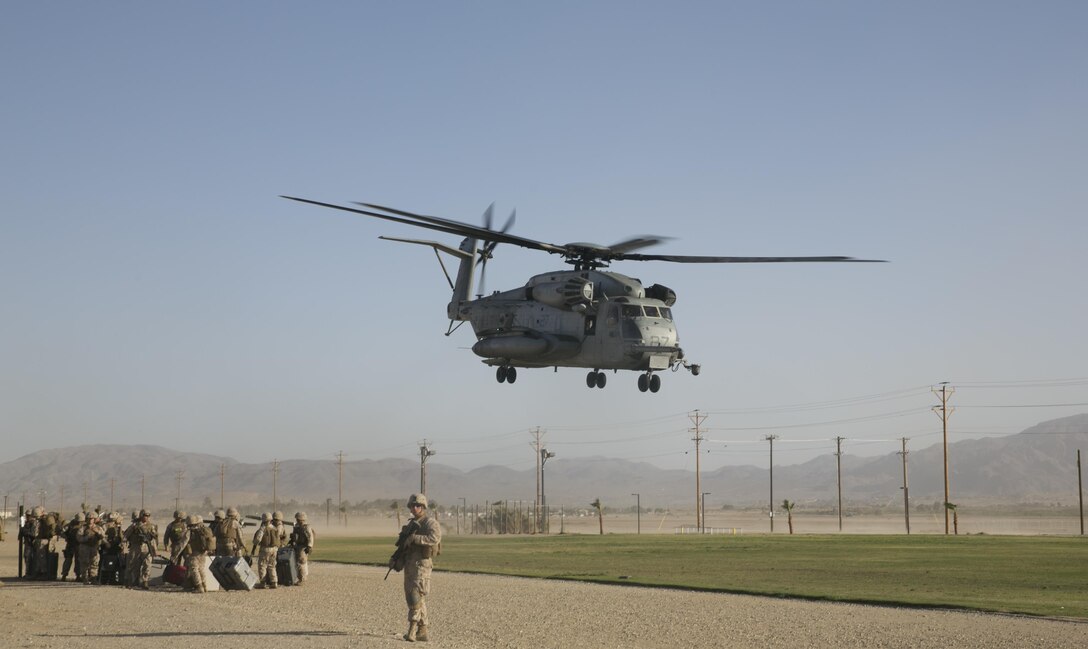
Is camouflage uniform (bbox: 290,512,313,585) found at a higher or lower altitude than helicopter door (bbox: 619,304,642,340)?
lower

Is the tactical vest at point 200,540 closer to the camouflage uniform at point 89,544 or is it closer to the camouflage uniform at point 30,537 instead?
the camouflage uniform at point 89,544

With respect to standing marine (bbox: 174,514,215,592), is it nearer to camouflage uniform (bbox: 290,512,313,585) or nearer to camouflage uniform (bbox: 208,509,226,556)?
camouflage uniform (bbox: 208,509,226,556)

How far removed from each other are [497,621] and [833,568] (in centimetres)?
1720

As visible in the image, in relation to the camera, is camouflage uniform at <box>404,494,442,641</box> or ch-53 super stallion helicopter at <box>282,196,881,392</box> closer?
camouflage uniform at <box>404,494,442,641</box>

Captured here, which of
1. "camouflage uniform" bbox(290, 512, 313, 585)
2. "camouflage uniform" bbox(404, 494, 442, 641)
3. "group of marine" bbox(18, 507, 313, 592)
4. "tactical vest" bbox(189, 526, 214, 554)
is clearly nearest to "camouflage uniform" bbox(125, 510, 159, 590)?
"group of marine" bbox(18, 507, 313, 592)

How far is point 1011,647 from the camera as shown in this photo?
1825 centimetres

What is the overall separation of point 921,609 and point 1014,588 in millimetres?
5893

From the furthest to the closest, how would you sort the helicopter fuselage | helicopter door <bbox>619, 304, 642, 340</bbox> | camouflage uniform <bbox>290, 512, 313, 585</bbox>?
the helicopter fuselage
helicopter door <bbox>619, 304, 642, 340</bbox>
camouflage uniform <bbox>290, 512, 313, 585</bbox>

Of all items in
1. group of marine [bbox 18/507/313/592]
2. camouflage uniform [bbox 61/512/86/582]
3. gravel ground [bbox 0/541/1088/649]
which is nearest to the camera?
gravel ground [bbox 0/541/1088/649]

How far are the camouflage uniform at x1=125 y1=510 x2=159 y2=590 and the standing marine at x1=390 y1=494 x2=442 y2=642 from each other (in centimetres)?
1504

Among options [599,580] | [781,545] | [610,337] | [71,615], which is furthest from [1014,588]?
[781,545]

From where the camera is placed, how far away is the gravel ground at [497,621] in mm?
19203

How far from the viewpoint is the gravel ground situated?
63.0ft

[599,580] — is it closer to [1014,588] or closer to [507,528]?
[1014,588]
